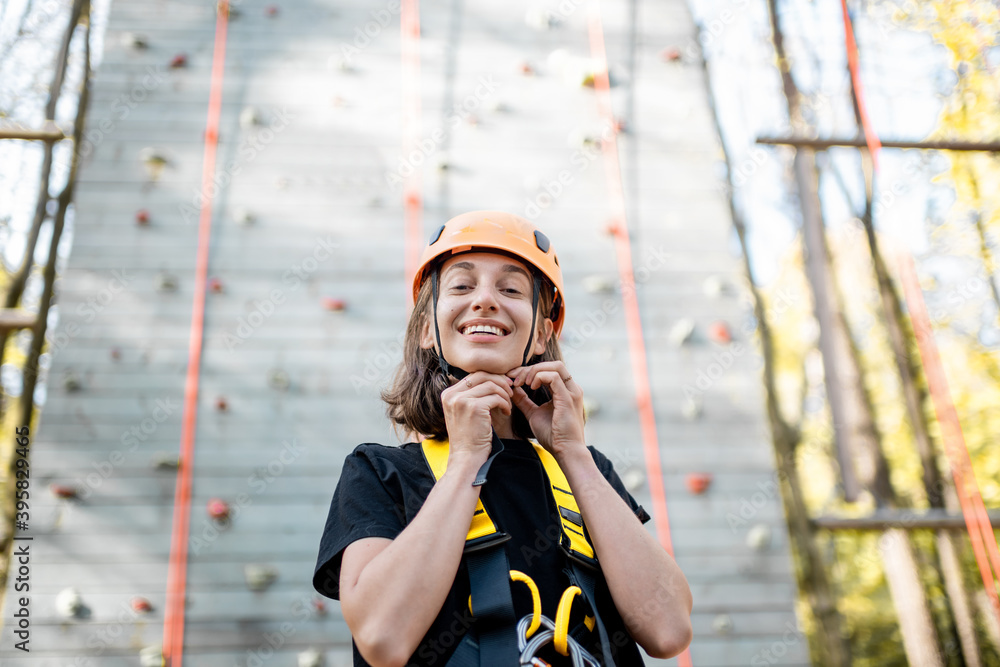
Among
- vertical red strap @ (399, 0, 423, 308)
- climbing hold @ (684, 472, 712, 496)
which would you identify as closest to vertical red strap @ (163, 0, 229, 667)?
vertical red strap @ (399, 0, 423, 308)

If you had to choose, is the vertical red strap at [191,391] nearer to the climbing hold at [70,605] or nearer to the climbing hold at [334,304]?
the climbing hold at [70,605]

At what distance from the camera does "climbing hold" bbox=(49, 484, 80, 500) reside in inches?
148

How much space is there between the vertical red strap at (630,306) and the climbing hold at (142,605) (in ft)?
8.96

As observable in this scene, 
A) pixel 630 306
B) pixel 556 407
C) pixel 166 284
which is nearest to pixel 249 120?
pixel 166 284

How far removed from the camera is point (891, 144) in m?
4.11

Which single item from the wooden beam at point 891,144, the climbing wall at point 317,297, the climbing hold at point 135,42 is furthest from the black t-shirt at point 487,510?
the climbing hold at point 135,42

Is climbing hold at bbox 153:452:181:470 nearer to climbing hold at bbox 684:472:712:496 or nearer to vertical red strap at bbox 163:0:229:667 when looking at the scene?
vertical red strap at bbox 163:0:229:667

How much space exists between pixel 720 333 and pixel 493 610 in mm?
3467

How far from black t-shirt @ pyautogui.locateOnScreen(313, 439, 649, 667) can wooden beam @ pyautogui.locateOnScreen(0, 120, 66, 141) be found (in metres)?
2.31

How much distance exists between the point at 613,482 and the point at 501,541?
0.53 metres

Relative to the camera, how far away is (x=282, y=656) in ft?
11.7

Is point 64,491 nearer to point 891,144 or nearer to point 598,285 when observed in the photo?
point 598,285

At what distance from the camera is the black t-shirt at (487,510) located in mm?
1399

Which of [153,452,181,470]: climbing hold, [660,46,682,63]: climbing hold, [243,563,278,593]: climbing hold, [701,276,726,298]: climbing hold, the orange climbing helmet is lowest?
[243,563,278,593]: climbing hold
